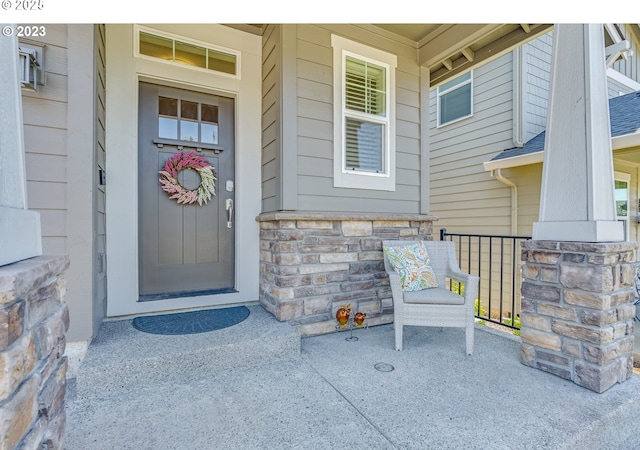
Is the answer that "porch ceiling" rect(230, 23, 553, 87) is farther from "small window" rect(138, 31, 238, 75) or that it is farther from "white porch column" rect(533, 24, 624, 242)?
"white porch column" rect(533, 24, 624, 242)

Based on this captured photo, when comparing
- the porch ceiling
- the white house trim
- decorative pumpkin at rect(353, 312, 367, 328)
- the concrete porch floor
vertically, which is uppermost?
the white house trim

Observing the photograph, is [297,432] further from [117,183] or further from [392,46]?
[392,46]

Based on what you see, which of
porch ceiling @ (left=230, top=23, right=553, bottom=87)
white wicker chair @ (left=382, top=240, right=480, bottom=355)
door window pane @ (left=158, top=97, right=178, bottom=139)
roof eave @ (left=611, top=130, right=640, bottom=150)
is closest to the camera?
white wicker chair @ (left=382, top=240, right=480, bottom=355)

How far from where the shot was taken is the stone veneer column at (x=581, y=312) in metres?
1.92

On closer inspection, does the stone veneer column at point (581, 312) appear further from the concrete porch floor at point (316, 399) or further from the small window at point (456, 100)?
the small window at point (456, 100)

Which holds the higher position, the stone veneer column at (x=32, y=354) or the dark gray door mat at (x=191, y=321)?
the stone veneer column at (x=32, y=354)

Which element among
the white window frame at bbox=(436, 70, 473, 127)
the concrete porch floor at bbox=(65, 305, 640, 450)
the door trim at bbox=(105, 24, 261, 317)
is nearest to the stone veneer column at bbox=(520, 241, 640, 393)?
the concrete porch floor at bbox=(65, 305, 640, 450)

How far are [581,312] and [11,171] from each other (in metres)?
2.83

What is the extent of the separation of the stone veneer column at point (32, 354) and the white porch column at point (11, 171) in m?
0.05

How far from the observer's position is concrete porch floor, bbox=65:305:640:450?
1522mm

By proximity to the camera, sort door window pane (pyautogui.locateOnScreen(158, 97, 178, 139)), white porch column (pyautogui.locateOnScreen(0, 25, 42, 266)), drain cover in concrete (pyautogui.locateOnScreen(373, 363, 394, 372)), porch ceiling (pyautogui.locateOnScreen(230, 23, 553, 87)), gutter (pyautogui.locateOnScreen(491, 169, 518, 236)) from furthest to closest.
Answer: gutter (pyautogui.locateOnScreen(491, 169, 518, 236)), porch ceiling (pyautogui.locateOnScreen(230, 23, 553, 87)), door window pane (pyautogui.locateOnScreen(158, 97, 178, 139)), drain cover in concrete (pyautogui.locateOnScreen(373, 363, 394, 372)), white porch column (pyautogui.locateOnScreen(0, 25, 42, 266))

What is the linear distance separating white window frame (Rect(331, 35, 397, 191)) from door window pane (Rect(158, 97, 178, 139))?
4.87 feet

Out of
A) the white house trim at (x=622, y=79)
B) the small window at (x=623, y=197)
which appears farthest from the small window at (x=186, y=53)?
the white house trim at (x=622, y=79)
